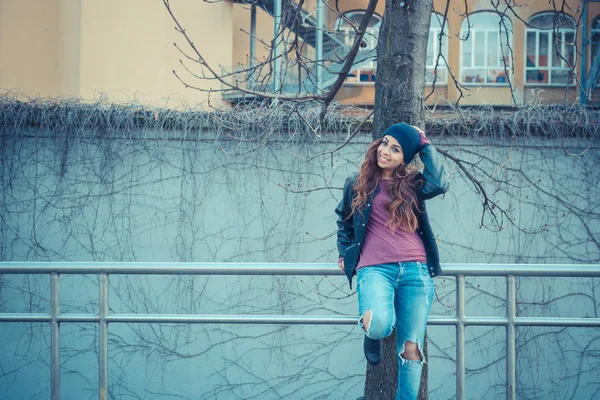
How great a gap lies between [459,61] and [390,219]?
18941 millimetres

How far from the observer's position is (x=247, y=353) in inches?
245

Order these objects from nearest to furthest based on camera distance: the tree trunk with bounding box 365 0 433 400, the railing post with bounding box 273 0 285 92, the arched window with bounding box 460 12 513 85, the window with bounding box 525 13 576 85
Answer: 1. the tree trunk with bounding box 365 0 433 400
2. the railing post with bounding box 273 0 285 92
3. the window with bounding box 525 13 576 85
4. the arched window with bounding box 460 12 513 85

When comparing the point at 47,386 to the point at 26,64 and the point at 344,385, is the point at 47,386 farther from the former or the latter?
the point at 26,64

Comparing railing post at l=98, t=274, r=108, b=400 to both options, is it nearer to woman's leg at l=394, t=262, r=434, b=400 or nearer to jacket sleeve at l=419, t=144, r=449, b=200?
woman's leg at l=394, t=262, r=434, b=400

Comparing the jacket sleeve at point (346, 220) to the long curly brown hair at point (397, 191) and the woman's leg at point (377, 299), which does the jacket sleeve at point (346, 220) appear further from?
the woman's leg at point (377, 299)

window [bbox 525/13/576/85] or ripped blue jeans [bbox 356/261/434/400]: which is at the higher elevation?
window [bbox 525/13/576/85]

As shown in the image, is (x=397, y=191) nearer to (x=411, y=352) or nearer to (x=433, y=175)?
(x=433, y=175)

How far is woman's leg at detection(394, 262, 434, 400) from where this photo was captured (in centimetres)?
362

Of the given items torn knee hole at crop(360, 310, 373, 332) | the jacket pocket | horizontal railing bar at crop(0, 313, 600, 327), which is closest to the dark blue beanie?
the jacket pocket

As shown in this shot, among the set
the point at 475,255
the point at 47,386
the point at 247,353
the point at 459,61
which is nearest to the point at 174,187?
the point at 247,353

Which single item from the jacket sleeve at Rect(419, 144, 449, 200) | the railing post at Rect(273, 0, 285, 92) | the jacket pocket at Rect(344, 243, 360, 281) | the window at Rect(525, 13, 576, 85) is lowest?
the jacket pocket at Rect(344, 243, 360, 281)

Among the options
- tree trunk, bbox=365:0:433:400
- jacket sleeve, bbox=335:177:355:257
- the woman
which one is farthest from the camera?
tree trunk, bbox=365:0:433:400

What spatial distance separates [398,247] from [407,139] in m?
0.63

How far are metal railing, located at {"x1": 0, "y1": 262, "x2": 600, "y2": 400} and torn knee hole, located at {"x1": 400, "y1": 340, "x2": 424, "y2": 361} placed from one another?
357 mm
